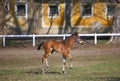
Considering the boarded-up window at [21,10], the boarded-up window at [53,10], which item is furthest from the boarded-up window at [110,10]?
the boarded-up window at [21,10]

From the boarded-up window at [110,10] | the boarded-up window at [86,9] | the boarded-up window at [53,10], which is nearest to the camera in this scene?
the boarded-up window at [110,10]

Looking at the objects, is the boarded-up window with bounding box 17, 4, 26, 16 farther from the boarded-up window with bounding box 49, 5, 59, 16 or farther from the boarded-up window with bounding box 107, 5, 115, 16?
the boarded-up window with bounding box 107, 5, 115, 16

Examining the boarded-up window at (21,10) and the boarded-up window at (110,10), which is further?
the boarded-up window at (21,10)

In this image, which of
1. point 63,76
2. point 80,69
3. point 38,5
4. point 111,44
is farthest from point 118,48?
point 63,76

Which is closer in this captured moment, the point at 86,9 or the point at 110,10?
the point at 110,10

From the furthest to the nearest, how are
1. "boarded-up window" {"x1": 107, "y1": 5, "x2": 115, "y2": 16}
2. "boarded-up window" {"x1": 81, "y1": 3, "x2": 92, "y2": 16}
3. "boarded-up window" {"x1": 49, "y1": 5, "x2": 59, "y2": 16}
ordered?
"boarded-up window" {"x1": 49, "y1": 5, "x2": 59, "y2": 16} → "boarded-up window" {"x1": 81, "y1": 3, "x2": 92, "y2": 16} → "boarded-up window" {"x1": 107, "y1": 5, "x2": 115, "y2": 16}

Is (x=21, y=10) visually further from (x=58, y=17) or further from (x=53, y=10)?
(x=58, y=17)

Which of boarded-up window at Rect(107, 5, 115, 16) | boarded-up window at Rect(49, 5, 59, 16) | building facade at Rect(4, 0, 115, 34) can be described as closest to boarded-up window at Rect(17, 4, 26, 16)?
building facade at Rect(4, 0, 115, 34)

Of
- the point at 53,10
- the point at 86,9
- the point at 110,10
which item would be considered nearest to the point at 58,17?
the point at 53,10

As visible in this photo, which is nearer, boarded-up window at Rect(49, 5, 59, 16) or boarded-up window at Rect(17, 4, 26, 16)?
boarded-up window at Rect(17, 4, 26, 16)

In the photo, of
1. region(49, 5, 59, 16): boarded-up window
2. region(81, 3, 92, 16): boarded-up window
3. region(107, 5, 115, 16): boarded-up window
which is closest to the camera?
region(107, 5, 115, 16): boarded-up window

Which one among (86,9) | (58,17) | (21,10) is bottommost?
(58,17)

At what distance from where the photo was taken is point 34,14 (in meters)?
45.7

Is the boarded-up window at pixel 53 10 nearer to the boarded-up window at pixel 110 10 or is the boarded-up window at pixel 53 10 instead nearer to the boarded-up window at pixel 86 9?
the boarded-up window at pixel 86 9
